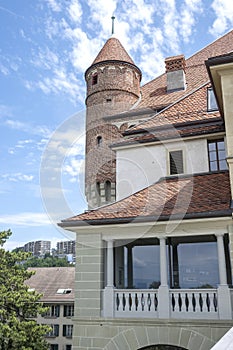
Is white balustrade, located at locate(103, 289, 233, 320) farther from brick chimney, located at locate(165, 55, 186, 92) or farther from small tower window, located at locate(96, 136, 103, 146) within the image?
brick chimney, located at locate(165, 55, 186, 92)

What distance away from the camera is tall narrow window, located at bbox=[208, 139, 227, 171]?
12.3 m

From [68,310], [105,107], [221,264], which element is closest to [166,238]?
[221,264]

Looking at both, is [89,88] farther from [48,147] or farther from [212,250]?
[212,250]

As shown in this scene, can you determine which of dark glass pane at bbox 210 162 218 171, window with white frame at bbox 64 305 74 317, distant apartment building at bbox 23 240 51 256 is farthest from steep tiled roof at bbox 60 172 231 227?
distant apartment building at bbox 23 240 51 256

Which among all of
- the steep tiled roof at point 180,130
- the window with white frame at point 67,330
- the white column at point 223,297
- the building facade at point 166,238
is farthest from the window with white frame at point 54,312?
the white column at point 223,297

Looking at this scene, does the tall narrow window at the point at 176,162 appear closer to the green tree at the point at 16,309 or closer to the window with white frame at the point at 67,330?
the green tree at the point at 16,309

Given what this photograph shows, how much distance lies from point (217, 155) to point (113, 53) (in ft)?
33.2

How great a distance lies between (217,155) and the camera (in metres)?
12.5

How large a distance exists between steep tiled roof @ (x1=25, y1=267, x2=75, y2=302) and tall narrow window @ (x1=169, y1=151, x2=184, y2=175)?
27.8m

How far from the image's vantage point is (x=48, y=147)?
1284 centimetres

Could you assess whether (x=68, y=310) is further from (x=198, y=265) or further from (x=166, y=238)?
(x=166, y=238)

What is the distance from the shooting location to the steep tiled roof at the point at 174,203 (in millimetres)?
9828

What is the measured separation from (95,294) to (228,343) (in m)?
7.55

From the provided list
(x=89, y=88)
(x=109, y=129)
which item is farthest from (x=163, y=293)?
(x=89, y=88)
